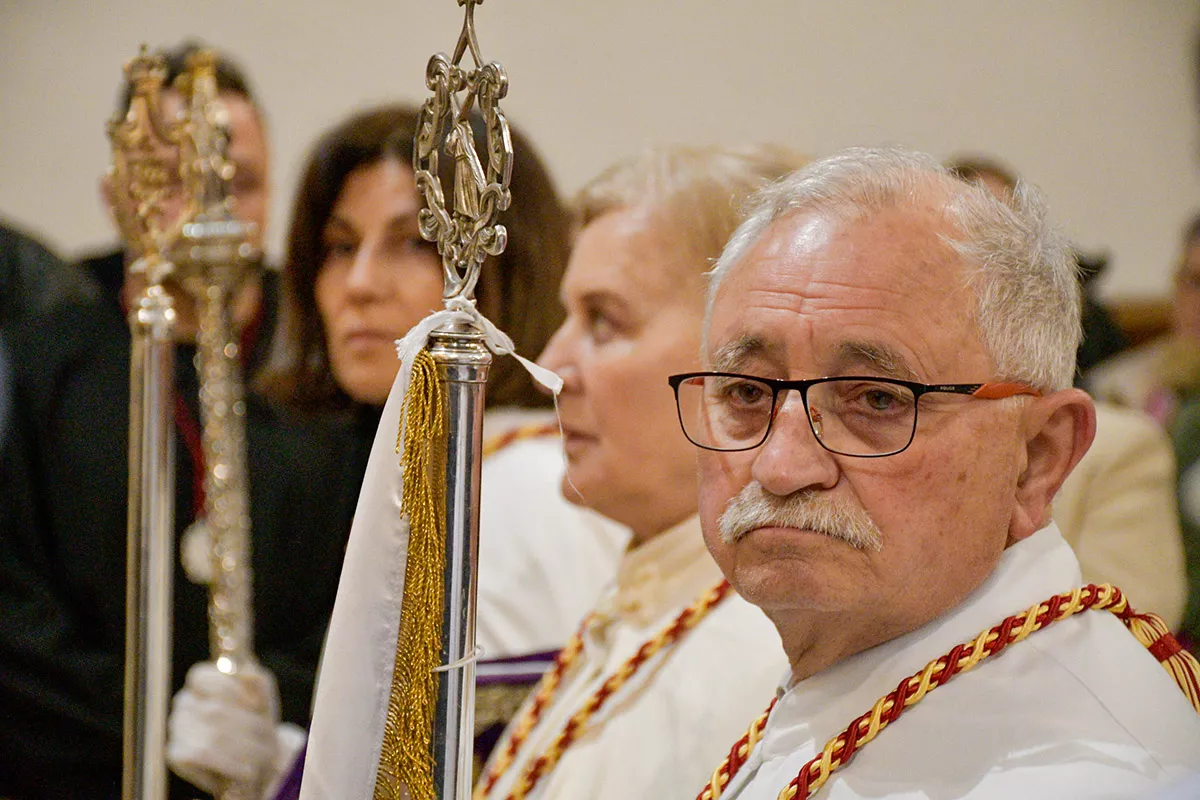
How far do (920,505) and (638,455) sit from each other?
0.69m

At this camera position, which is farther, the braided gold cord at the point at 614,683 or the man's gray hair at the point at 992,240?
the braided gold cord at the point at 614,683

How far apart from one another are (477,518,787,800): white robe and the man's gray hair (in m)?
0.57

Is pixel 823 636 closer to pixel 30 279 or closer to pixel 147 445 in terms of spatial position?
pixel 147 445

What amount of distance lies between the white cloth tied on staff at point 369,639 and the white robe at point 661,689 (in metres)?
0.51

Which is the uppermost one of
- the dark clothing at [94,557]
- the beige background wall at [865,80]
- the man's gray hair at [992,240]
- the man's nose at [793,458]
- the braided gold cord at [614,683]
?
the beige background wall at [865,80]

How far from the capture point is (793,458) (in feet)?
4.51

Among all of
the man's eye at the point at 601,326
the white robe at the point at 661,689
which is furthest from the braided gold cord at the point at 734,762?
the man's eye at the point at 601,326

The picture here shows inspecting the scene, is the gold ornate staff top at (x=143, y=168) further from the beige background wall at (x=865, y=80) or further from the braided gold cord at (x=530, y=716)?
the beige background wall at (x=865, y=80)

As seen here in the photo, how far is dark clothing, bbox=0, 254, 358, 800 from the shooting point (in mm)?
3512

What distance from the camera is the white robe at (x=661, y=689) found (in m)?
1.80

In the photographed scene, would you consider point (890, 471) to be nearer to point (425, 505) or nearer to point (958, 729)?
point (958, 729)

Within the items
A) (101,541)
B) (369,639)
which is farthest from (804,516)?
(101,541)

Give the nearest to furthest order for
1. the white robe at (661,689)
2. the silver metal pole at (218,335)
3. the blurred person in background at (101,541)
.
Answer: the white robe at (661,689), the silver metal pole at (218,335), the blurred person in background at (101,541)

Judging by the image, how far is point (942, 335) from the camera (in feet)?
4.51
